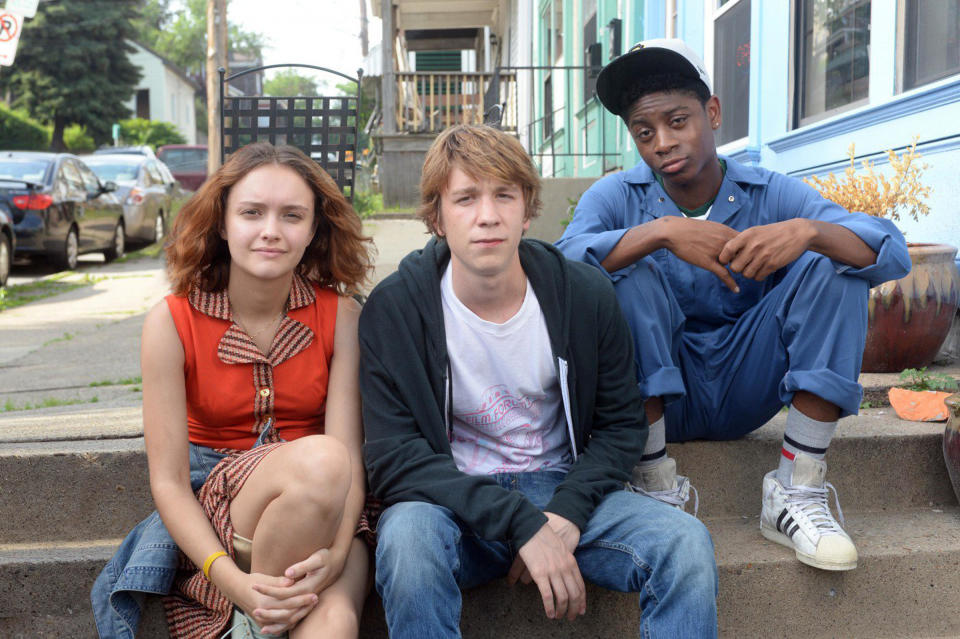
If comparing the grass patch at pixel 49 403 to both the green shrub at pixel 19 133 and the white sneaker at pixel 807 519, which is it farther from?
the green shrub at pixel 19 133


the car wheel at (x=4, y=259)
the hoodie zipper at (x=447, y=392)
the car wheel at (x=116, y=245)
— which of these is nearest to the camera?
the hoodie zipper at (x=447, y=392)

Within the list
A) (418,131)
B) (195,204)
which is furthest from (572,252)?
(418,131)

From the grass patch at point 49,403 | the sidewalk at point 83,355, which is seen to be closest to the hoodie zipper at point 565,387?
the sidewalk at point 83,355

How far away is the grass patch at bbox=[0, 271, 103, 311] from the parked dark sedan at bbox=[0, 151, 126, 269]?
440 mm

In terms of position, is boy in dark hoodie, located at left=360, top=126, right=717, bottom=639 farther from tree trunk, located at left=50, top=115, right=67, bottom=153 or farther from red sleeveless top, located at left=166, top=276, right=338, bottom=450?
tree trunk, located at left=50, top=115, right=67, bottom=153

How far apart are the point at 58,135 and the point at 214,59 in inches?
887

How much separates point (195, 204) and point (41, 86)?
35.4 metres

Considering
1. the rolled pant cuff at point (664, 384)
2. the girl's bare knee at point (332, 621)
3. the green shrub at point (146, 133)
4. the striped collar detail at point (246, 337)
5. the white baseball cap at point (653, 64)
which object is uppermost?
the green shrub at point (146, 133)

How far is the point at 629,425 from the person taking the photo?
234 centimetres

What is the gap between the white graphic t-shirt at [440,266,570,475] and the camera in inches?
90.1

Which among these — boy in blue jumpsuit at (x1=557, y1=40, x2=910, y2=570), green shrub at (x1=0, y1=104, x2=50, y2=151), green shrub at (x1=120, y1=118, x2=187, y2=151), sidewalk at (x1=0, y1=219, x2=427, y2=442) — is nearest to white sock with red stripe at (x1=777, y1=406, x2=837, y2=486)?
boy in blue jumpsuit at (x1=557, y1=40, x2=910, y2=570)

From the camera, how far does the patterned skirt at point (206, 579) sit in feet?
6.82

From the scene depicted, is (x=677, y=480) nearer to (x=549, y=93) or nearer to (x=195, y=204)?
(x=195, y=204)

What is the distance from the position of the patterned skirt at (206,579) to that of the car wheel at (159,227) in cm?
1329
